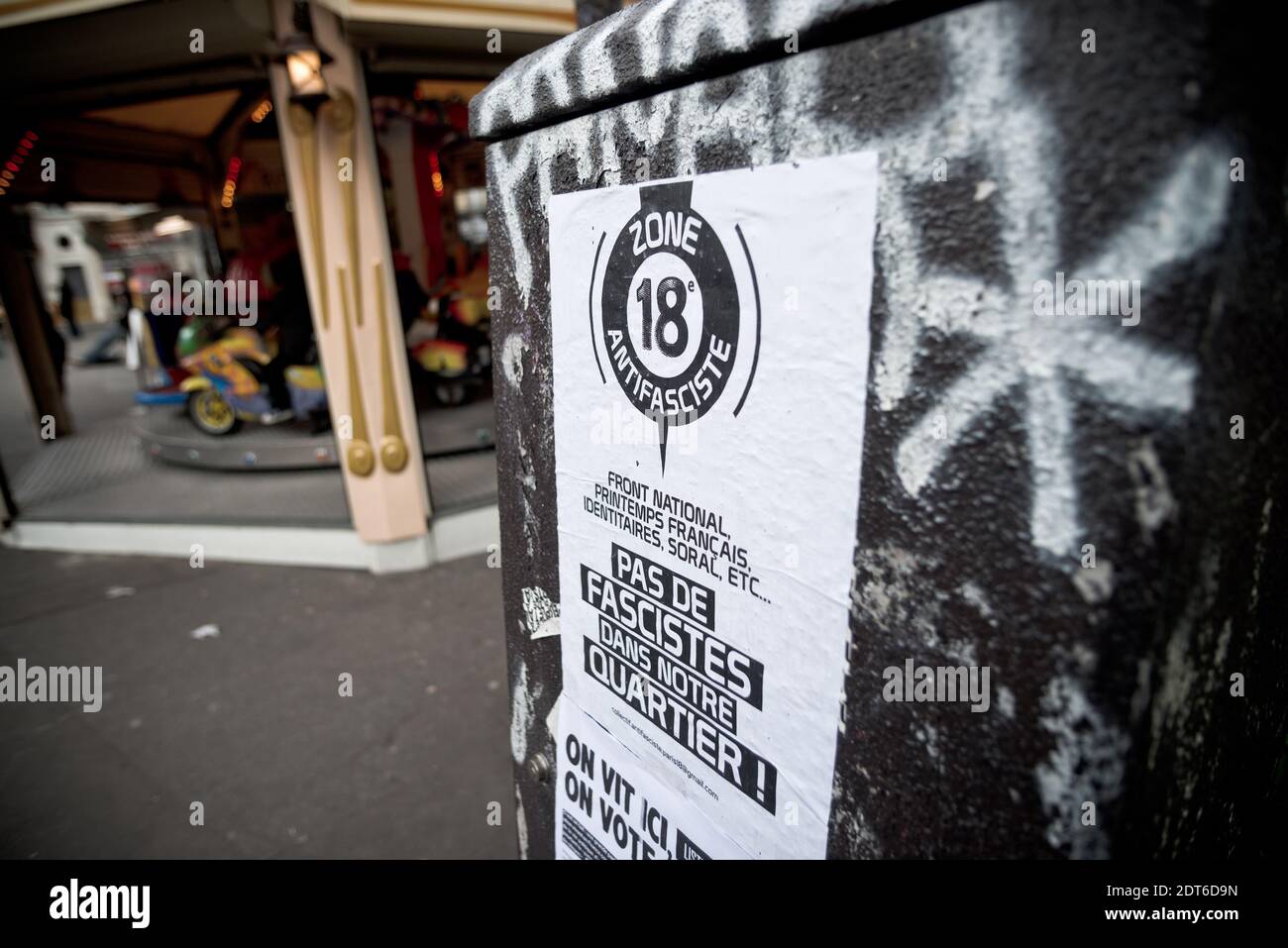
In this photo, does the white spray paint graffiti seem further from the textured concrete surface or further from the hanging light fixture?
the hanging light fixture

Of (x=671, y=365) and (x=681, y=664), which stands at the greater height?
(x=671, y=365)

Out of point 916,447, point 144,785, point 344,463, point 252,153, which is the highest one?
point 252,153

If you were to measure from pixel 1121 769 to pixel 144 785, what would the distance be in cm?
400

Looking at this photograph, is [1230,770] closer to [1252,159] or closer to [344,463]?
[1252,159]

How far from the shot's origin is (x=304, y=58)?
4.07 metres

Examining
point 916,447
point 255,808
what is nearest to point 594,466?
point 916,447

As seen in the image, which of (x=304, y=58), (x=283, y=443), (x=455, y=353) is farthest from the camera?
(x=455, y=353)

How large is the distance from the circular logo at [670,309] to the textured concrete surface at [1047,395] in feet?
0.28

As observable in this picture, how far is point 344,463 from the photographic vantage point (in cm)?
495

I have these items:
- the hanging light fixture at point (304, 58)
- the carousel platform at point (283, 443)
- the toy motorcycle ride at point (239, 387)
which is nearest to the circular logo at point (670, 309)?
the hanging light fixture at point (304, 58)

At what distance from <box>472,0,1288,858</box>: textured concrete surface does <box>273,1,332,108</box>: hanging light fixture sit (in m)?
4.01

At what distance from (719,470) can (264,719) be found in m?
3.62

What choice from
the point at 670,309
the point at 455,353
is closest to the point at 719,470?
the point at 670,309

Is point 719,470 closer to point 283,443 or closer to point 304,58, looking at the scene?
point 304,58
